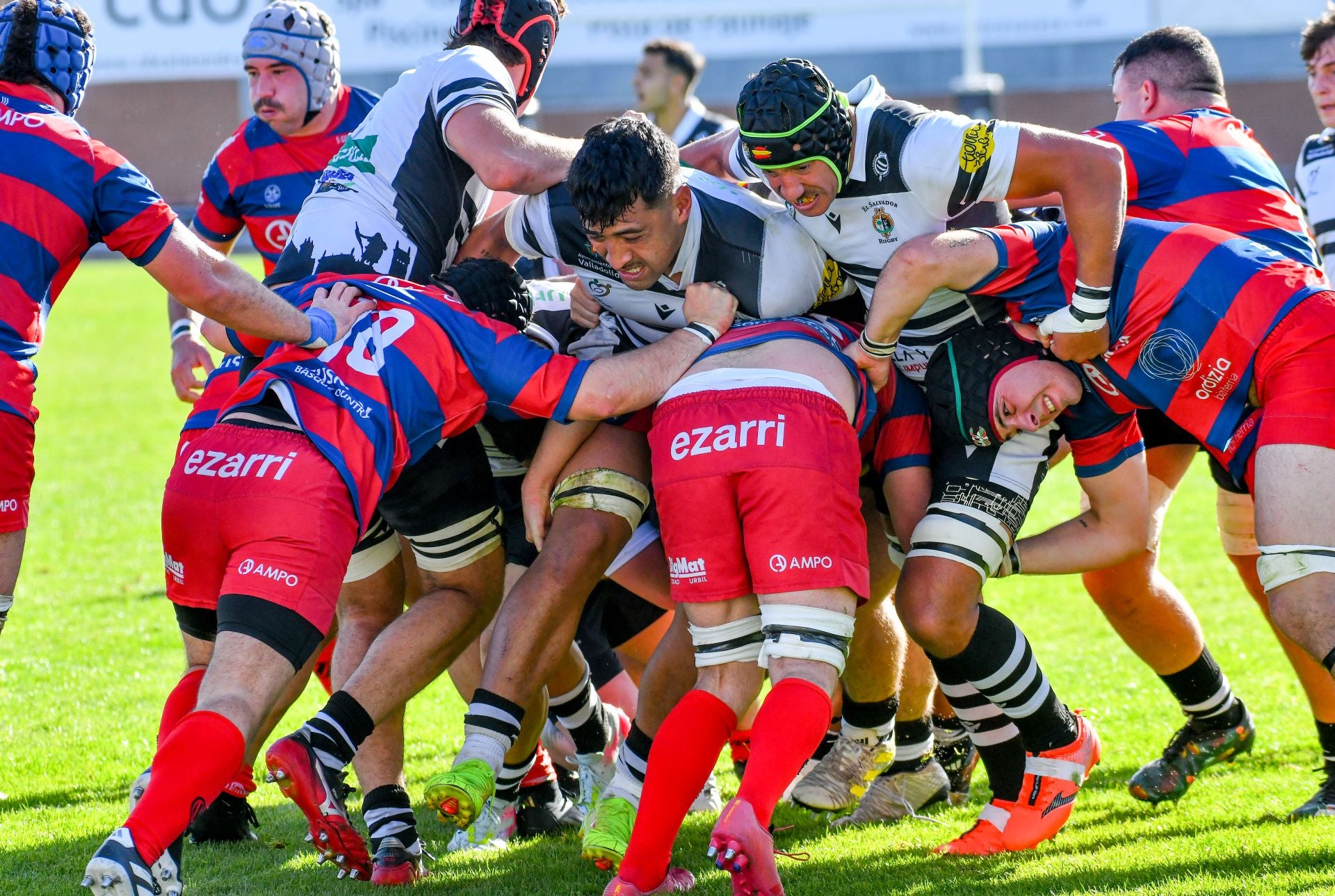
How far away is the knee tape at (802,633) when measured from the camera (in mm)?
3676

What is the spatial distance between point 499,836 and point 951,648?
1675mm

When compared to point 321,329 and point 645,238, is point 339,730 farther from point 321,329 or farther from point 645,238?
point 645,238

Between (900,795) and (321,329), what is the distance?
97.2 inches

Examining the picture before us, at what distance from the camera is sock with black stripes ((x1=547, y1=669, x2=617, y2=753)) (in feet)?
15.9

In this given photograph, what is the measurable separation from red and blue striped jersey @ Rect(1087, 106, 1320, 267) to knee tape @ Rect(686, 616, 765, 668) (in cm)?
196

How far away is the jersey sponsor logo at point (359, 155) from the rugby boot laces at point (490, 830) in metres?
2.13

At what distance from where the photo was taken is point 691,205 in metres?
4.24

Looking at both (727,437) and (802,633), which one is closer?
(802,633)

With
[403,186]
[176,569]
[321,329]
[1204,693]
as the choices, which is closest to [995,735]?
[1204,693]

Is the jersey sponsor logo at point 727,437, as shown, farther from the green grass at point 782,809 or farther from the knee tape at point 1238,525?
the knee tape at point 1238,525

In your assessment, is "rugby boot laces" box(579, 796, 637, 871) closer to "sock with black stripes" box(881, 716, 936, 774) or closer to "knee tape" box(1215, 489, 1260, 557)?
"sock with black stripes" box(881, 716, 936, 774)

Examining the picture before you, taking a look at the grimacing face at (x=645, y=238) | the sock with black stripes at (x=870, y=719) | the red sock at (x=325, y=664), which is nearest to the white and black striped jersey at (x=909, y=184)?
the grimacing face at (x=645, y=238)

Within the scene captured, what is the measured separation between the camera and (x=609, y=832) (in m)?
3.84

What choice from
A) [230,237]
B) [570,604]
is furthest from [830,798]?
[230,237]
